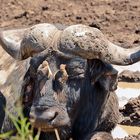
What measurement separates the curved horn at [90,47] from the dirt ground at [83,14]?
5076 millimetres

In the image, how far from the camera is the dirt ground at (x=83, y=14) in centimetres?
1316

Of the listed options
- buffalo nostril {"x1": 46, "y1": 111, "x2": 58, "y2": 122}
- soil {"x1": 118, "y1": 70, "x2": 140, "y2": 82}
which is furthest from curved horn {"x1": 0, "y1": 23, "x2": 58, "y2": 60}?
soil {"x1": 118, "y1": 70, "x2": 140, "y2": 82}

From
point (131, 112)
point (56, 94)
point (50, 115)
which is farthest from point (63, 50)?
point (131, 112)

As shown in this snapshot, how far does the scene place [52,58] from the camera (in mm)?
7500

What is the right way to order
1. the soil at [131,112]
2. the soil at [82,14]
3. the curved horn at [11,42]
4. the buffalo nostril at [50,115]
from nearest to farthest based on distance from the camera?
the buffalo nostril at [50,115] < the curved horn at [11,42] < the soil at [131,112] < the soil at [82,14]

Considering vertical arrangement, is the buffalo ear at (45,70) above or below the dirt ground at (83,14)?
above

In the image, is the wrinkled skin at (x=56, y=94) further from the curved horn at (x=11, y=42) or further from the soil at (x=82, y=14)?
the soil at (x=82, y=14)

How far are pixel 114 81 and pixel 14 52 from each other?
1.02 m

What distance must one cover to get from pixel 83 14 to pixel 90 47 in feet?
21.0

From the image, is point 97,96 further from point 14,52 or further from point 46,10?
point 46,10

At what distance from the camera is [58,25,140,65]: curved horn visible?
7484mm

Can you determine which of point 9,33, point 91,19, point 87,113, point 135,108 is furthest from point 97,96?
point 91,19

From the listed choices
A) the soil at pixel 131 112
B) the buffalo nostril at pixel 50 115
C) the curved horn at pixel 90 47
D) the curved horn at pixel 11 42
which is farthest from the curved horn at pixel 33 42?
the soil at pixel 131 112

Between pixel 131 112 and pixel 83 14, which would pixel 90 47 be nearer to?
pixel 131 112
